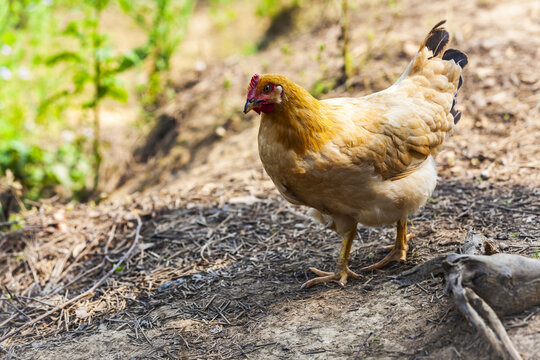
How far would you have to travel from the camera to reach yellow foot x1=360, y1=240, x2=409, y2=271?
11.4ft

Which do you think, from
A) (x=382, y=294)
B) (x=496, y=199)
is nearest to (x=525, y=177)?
(x=496, y=199)

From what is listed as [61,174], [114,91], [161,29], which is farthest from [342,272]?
[161,29]

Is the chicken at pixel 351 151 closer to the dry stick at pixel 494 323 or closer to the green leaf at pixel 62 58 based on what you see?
the dry stick at pixel 494 323

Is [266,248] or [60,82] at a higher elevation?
[60,82]

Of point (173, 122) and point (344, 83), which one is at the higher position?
point (344, 83)

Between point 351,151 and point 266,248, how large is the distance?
1291mm

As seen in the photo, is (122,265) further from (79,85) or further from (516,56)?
(516,56)

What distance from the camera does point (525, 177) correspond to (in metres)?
4.29

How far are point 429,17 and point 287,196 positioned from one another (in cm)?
502

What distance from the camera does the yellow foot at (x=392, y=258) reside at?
3469 mm

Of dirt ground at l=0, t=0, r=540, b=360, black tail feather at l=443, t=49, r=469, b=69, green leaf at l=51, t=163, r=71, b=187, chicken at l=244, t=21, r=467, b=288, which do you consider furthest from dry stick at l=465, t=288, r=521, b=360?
green leaf at l=51, t=163, r=71, b=187

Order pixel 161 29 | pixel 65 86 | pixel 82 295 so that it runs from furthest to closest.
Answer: pixel 65 86 → pixel 161 29 → pixel 82 295

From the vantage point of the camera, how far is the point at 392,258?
11.5 ft

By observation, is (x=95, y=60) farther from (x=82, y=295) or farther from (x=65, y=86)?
(x=65, y=86)
